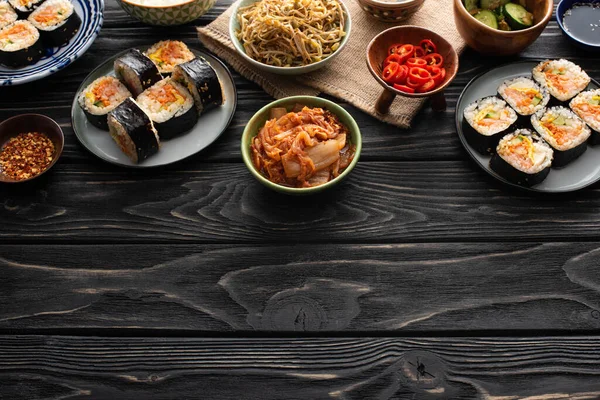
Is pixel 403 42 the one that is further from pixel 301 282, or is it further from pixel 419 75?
pixel 301 282

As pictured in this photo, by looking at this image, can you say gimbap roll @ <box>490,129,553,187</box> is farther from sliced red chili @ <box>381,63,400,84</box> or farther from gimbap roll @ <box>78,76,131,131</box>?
gimbap roll @ <box>78,76,131,131</box>

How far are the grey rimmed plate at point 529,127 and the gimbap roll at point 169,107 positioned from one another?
3.62 ft

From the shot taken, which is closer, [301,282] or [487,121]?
[301,282]

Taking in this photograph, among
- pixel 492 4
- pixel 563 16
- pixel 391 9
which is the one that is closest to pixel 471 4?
pixel 492 4

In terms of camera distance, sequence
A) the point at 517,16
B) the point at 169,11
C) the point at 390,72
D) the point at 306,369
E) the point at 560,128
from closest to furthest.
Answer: the point at 306,369 < the point at 560,128 < the point at 390,72 < the point at 517,16 < the point at 169,11

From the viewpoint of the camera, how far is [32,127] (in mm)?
2373

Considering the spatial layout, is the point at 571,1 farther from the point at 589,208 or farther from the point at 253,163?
the point at 253,163

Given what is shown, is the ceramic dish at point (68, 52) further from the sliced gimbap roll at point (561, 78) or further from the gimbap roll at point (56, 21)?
the sliced gimbap roll at point (561, 78)

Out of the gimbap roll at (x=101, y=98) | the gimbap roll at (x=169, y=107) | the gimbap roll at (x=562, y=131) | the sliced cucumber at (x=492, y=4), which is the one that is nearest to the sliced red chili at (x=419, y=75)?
the gimbap roll at (x=562, y=131)

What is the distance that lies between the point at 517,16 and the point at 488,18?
4.8 inches

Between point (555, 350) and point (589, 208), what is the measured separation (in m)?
0.60

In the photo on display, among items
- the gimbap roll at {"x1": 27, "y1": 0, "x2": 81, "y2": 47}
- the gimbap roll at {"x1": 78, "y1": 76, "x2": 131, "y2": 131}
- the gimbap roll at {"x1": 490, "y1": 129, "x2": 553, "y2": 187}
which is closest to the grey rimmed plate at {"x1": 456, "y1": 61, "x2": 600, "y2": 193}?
the gimbap roll at {"x1": 490, "y1": 129, "x2": 553, "y2": 187}

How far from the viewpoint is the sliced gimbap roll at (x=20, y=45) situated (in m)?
2.49

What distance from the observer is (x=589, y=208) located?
6.92 feet
